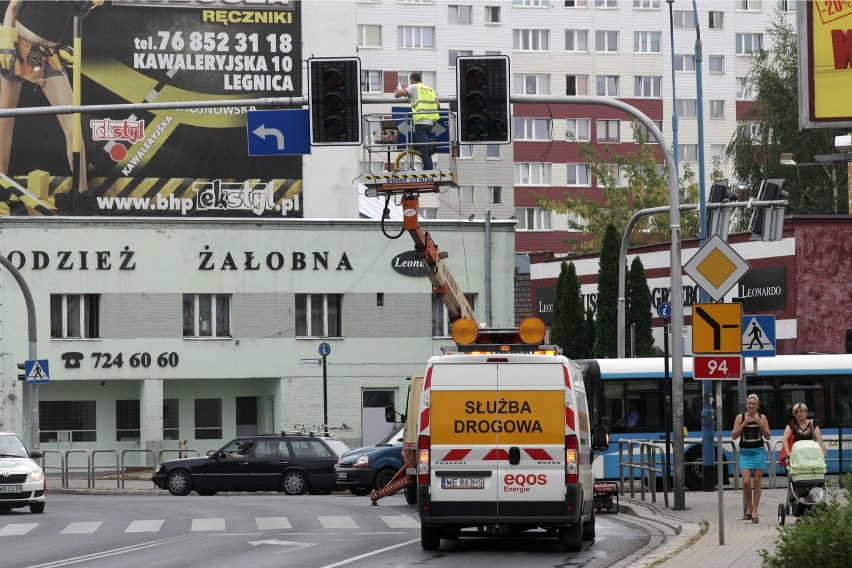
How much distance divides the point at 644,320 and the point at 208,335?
13563 mm

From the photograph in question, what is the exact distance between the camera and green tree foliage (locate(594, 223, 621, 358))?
48.8m

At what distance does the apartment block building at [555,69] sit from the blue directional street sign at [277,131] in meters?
64.1

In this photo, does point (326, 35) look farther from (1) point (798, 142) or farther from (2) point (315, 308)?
(1) point (798, 142)

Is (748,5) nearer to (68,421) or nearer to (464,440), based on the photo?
(68,421)

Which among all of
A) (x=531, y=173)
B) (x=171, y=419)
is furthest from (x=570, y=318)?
(x=531, y=173)

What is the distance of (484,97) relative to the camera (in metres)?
18.4

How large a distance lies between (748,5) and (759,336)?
2857 inches

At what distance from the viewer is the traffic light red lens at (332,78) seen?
18.5 metres

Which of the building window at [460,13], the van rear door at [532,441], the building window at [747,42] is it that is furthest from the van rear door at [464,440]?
the building window at [747,42]

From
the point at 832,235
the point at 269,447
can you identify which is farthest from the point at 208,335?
the point at 832,235

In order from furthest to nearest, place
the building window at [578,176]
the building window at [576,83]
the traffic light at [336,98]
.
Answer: the building window at [576,83] → the building window at [578,176] → the traffic light at [336,98]

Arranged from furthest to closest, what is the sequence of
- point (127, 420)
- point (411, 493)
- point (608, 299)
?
point (608, 299) < point (127, 420) < point (411, 493)

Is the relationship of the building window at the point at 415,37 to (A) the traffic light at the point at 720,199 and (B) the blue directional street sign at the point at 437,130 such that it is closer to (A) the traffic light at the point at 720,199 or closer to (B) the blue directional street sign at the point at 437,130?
(A) the traffic light at the point at 720,199

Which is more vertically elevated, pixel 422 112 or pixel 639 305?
pixel 422 112
